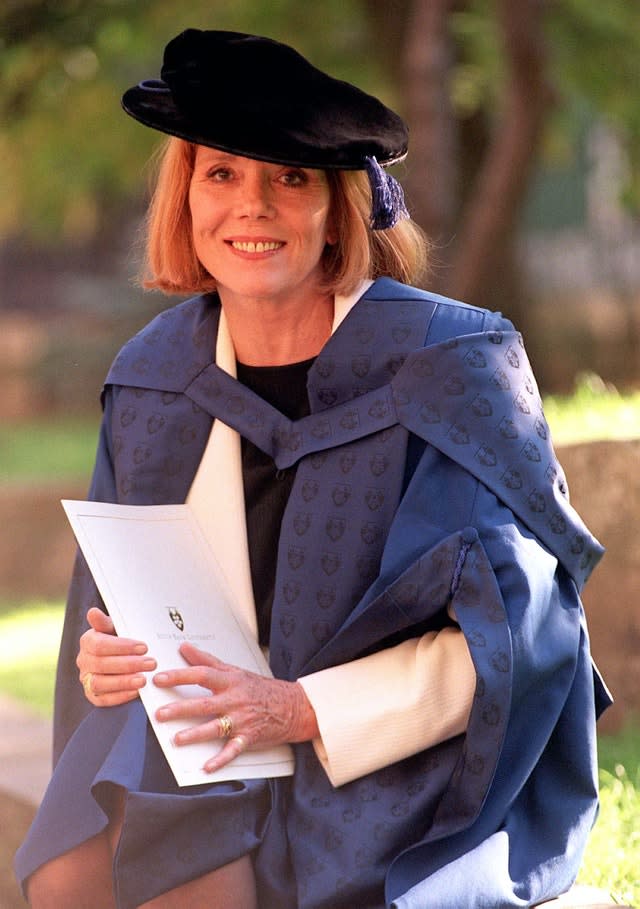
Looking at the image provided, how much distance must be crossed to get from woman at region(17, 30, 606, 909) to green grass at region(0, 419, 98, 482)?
8.75m

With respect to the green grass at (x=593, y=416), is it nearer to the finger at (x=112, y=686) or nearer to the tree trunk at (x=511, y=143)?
the finger at (x=112, y=686)

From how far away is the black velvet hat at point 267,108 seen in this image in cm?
266

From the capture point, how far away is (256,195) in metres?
2.82

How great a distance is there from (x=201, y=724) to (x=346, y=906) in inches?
15.5

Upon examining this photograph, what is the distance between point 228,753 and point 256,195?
103 cm

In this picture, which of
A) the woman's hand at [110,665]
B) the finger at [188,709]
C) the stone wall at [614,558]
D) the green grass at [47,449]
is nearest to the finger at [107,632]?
the woman's hand at [110,665]

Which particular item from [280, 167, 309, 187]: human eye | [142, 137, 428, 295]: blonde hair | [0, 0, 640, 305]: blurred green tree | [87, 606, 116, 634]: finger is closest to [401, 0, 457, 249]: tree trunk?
[0, 0, 640, 305]: blurred green tree

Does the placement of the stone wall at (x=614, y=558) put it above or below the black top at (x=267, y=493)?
below

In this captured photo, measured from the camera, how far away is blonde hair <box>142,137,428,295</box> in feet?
9.44

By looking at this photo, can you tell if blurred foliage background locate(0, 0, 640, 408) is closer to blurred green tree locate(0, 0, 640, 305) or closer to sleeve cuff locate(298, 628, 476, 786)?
blurred green tree locate(0, 0, 640, 305)

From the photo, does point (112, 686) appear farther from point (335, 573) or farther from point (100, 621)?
point (335, 573)

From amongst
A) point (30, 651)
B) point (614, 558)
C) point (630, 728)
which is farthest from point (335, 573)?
point (30, 651)

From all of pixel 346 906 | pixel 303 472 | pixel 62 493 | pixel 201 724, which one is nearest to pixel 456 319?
pixel 303 472

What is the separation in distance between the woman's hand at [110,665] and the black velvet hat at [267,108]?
89 cm
